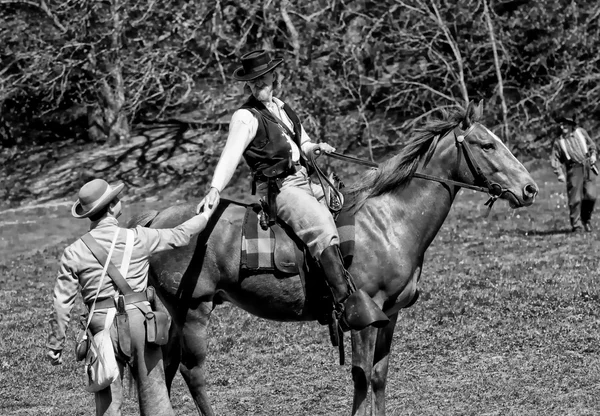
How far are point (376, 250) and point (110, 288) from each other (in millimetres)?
2297

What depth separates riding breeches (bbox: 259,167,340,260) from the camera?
7473 mm

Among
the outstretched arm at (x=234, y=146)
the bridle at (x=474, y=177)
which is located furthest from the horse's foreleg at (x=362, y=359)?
the outstretched arm at (x=234, y=146)

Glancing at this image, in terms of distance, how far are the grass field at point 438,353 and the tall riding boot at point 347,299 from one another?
135 centimetres

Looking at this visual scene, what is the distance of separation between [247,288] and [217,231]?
0.52 m

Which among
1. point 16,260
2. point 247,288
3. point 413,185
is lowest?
point 16,260

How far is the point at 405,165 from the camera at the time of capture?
805 centimetres

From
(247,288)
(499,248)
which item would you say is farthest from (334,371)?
(499,248)

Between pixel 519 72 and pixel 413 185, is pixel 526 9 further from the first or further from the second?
pixel 413 185

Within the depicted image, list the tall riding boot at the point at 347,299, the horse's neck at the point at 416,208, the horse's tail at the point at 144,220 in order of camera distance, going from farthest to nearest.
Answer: the horse's tail at the point at 144,220, the horse's neck at the point at 416,208, the tall riding boot at the point at 347,299

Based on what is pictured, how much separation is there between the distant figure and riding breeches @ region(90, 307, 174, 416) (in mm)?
12636

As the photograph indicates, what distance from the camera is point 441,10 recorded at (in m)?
27.0

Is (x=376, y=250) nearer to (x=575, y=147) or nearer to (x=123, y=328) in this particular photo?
(x=123, y=328)

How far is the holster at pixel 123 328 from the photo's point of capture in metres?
6.35

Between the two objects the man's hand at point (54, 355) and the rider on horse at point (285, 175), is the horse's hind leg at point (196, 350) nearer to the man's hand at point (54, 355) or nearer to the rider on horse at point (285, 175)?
the rider on horse at point (285, 175)
